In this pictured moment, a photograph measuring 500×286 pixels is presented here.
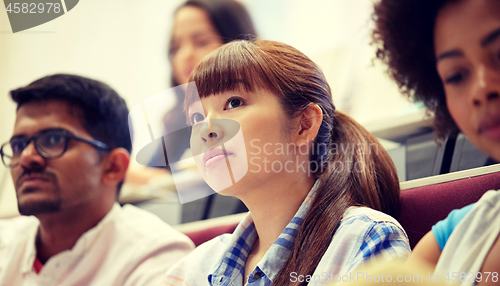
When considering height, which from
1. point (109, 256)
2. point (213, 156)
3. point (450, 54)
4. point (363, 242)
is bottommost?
point (109, 256)

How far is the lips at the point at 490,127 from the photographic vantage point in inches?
14.6

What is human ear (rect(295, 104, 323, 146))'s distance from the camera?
2.00 ft

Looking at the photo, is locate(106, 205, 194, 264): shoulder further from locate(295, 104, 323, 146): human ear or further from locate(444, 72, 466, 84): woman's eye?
locate(444, 72, 466, 84): woman's eye

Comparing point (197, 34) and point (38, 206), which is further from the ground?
point (197, 34)

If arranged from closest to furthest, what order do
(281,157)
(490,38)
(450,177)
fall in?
(490,38), (450,177), (281,157)

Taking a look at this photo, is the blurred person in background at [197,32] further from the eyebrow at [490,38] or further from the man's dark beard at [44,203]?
the eyebrow at [490,38]

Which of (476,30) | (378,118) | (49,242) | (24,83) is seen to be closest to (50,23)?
(24,83)

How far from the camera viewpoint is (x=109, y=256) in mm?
795

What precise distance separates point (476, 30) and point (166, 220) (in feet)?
2.48

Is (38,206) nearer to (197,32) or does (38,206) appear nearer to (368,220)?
(197,32)

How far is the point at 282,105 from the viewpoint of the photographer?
0.60 m

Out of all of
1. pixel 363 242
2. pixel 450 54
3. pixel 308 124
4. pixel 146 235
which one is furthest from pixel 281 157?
pixel 146 235

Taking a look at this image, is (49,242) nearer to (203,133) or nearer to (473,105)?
(203,133)

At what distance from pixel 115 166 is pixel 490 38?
0.75m
